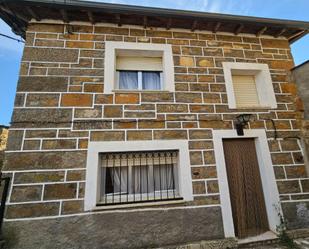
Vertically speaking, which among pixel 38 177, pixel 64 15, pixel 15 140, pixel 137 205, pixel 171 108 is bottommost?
pixel 137 205

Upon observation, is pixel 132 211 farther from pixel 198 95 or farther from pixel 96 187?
pixel 198 95

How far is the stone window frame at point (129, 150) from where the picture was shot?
11.4 ft

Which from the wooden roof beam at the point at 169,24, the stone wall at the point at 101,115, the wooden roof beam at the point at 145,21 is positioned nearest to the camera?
the stone wall at the point at 101,115

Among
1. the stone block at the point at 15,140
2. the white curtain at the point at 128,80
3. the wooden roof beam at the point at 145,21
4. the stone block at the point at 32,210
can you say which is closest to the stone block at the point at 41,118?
the stone block at the point at 15,140

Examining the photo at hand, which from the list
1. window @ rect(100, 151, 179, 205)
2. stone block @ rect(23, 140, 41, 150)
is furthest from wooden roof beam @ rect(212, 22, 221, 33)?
stone block @ rect(23, 140, 41, 150)

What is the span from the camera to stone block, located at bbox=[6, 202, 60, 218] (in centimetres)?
323

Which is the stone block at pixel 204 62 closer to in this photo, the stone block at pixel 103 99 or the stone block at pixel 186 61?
the stone block at pixel 186 61

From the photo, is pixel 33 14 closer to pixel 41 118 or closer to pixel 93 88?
pixel 93 88

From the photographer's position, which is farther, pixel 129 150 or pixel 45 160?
pixel 129 150

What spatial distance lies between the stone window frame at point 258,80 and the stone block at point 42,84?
157 inches

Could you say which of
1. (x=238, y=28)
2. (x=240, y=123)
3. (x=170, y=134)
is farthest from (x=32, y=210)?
(x=238, y=28)

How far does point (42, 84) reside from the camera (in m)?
3.91

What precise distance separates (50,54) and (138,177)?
3512mm

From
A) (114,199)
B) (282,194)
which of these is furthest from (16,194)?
(282,194)
